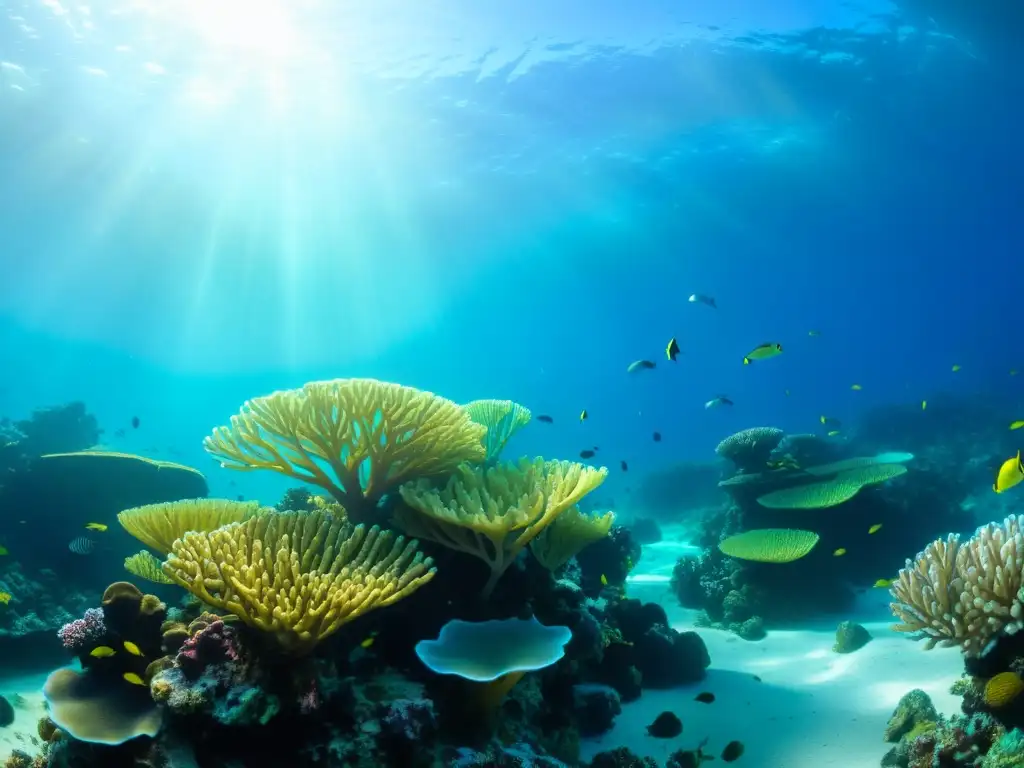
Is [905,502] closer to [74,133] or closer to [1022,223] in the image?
[74,133]

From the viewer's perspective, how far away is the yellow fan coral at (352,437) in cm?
439

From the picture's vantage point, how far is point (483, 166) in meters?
32.0

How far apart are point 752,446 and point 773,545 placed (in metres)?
2.91

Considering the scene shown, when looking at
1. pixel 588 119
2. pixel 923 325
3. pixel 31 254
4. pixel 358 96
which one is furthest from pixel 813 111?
pixel 923 325

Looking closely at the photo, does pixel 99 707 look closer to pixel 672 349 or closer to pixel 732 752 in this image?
pixel 732 752

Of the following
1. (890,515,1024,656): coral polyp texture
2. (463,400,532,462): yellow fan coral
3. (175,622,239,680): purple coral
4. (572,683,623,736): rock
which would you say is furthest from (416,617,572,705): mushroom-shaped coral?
(463,400,532,462): yellow fan coral

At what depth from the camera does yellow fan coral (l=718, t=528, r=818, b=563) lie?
24.3 feet

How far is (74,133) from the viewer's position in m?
26.0

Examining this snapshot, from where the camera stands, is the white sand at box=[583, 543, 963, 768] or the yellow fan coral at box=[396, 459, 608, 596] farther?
the white sand at box=[583, 543, 963, 768]

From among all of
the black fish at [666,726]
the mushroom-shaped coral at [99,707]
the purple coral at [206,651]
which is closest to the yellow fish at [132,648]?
the mushroom-shaped coral at [99,707]

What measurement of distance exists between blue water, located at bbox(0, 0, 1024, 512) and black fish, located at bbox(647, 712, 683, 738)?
63.7ft

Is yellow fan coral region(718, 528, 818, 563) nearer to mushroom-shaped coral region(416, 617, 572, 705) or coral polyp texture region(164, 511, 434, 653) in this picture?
mushroom-shaped coral region(416, 617, 572, 705)

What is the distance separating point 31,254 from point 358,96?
3041 centimetres

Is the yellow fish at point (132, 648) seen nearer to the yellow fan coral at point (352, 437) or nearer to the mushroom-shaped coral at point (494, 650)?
the yellow fan coral at point (352, 437)
